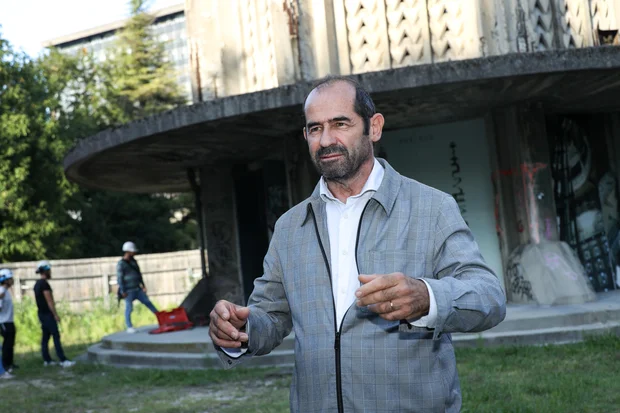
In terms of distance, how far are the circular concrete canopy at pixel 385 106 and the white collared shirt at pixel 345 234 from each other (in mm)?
8026

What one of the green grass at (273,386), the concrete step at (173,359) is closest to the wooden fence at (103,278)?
the concrete step at (173,359)

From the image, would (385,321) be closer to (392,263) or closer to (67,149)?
(392,263)

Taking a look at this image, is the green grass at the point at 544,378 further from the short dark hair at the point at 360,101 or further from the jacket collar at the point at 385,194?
→ the short dark hair at the point at 360,101

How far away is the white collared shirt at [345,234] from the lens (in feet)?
9.78

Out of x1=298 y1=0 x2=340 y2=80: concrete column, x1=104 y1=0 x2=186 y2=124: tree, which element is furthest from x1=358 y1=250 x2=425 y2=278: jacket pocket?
x1=104 y1=0 x2=186 y2=124: tree

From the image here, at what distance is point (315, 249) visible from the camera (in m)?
3.09

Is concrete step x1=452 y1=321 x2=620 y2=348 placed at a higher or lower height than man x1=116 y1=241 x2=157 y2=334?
lower

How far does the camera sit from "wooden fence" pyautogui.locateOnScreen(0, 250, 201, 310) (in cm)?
2483

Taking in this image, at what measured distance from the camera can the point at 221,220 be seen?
17516 millimetres

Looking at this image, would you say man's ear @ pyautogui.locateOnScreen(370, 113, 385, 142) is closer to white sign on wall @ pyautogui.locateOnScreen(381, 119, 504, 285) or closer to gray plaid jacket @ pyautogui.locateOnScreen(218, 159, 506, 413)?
gray plaid jacket @ pyautogui.locateOnScreen(218, 159, 506, 413)

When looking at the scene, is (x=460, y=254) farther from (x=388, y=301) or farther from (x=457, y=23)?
(x=457, y=23)

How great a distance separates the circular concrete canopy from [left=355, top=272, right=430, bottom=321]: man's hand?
8710mm

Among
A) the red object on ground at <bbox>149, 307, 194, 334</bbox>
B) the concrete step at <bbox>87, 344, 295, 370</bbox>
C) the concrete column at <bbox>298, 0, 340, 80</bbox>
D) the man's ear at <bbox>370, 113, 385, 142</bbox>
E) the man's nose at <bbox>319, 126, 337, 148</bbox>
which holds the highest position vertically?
the concrete column at <bbox>298, 0, 340, 80</bbox>

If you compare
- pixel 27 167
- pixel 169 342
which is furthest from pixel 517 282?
pixel 27 167
